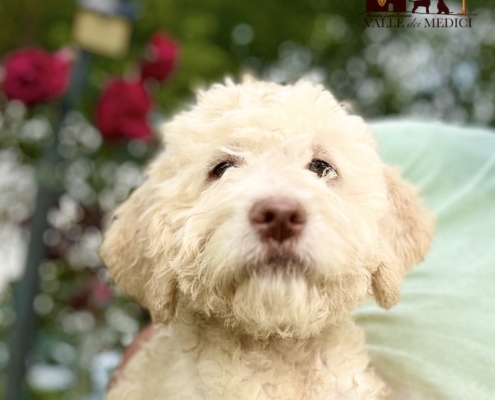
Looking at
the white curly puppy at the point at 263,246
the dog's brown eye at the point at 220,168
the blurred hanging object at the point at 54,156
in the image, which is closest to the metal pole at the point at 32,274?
the blurred hanging object at the point at 54,156

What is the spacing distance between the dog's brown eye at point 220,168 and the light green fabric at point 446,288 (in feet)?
3.19

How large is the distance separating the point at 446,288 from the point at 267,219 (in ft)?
3.84

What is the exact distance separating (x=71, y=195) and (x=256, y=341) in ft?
12.8

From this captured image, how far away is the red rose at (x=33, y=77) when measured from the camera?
4.75 metres

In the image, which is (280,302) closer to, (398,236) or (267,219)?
(267,219)

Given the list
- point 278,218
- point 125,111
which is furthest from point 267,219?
point 125,111

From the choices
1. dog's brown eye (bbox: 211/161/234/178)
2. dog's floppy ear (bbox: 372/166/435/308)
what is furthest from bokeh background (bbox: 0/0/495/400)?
dog's brown eye (bbox: 211/161/234/178)

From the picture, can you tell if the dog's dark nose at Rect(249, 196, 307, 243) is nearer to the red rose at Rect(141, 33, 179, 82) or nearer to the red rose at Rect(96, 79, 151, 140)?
the red rose at Rect(96, 79, 151, 140)

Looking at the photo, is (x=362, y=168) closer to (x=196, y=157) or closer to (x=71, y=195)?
(x=196, y=157)

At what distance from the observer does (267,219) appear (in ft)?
6.27

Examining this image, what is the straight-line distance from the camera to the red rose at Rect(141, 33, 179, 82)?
16.4 ft

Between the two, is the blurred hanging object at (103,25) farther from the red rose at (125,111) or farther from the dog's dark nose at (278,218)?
the dog's dark nose at (278,218)

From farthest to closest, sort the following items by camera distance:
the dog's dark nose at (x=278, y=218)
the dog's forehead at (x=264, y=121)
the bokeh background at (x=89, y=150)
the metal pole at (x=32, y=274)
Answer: the bokeh background at (x=89, y=150)
the metal pole at (x=32, y=274)
the dog's forehead at (x=264, y=121)
the dog's dark nose at (x=278, y=218)

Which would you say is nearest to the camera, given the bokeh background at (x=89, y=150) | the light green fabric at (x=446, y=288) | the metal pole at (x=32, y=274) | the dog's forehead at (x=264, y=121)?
the dog's forehead at (x=264, y=121)
